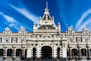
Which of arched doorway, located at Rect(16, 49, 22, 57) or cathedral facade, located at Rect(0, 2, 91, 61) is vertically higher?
cathedral facade, located at Rect(0, 2, 91, 61)

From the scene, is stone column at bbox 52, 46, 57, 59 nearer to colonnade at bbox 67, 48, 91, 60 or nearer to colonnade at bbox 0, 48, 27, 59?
colonnade at bbox 67, 48, 91, 60

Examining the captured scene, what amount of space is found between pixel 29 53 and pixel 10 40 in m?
15.8

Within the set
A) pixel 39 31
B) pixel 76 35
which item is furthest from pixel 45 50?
pixel 76 35

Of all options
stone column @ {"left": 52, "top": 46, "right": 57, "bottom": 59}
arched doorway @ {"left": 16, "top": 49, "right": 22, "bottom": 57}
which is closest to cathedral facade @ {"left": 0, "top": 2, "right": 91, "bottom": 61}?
arched doorway @ {"left": 16, "top": 49, "right": 22, "bottom": 57}

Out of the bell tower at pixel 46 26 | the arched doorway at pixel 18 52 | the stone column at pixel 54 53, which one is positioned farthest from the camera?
the arched doorway at pixel 18 52

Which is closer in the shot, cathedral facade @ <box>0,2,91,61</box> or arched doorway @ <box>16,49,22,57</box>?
cathedral facade @ <box>0,2,91,61</box>

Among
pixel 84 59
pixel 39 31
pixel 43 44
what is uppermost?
pixel 39 31

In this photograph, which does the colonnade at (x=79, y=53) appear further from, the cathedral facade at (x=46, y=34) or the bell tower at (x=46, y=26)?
the bell tower at (x=46, y=26)

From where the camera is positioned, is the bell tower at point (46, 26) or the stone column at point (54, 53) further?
the bell tower at point (46, 26)

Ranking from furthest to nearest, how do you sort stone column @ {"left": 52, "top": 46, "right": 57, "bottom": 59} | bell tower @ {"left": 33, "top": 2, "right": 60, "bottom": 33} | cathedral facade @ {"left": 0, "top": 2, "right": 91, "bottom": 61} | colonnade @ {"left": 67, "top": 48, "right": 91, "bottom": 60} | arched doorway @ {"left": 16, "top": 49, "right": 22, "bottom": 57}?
arched doorway @ {"left": 16, "top": 49, "right": 22, "bottom": 57} → bell tower @ {"left": 33, "top": 2, "right": 60, "bottom": 33} → cathedral facade @ {"left": 0, "top": 2, "right": 91, "bottom": 61} → colonnade @ {"left": 67, "top": 48, "right": 91, "bottom": 60} → stone column @ {"left": 52, "top": 46, "right": 57, "bottom": 59}

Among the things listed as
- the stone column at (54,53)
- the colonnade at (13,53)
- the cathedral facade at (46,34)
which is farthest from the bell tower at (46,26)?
the stone column at (54,53)

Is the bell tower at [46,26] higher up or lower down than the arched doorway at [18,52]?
higher up

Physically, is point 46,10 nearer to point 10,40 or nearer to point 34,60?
point 10,40

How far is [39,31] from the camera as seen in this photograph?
191 ft
